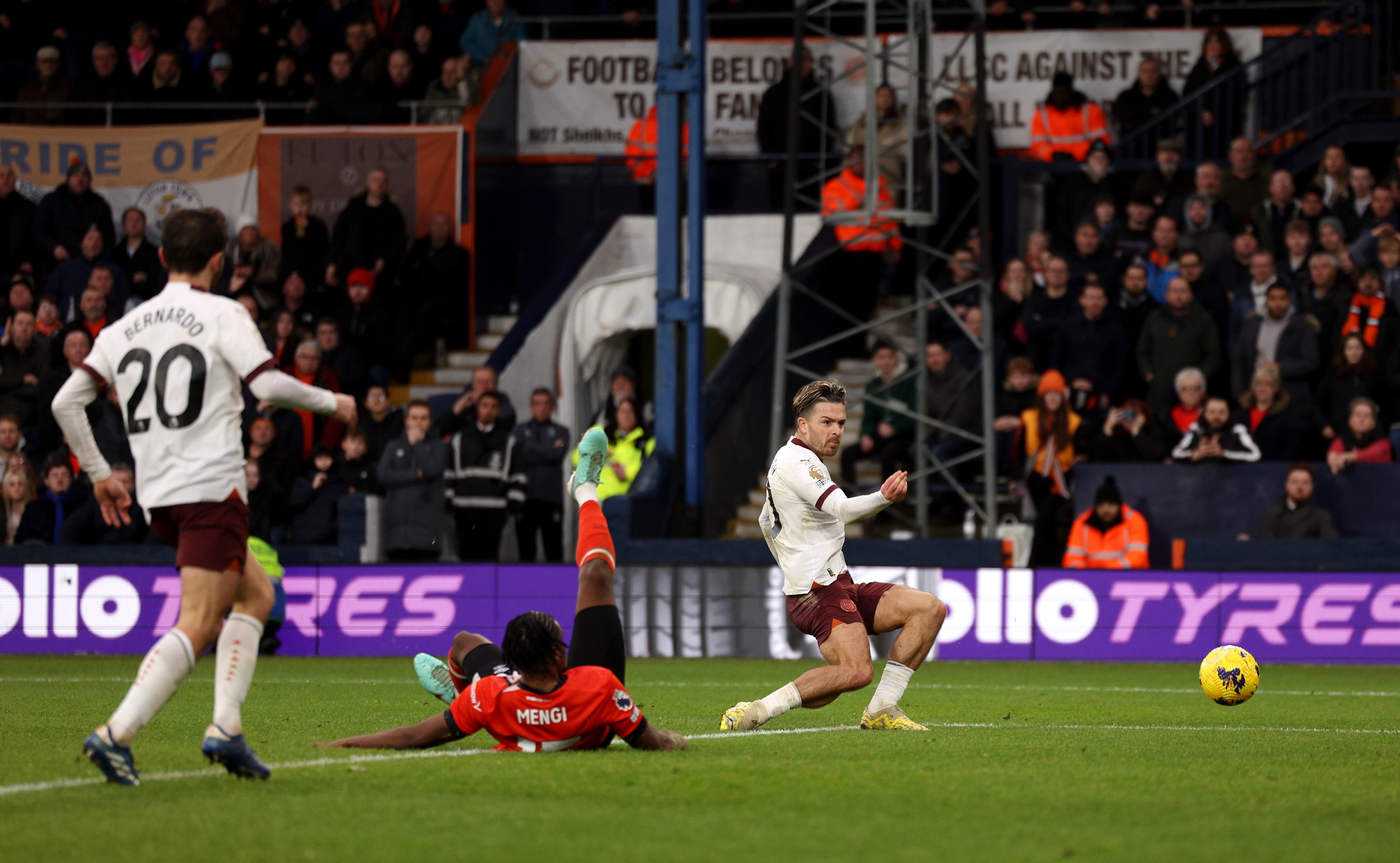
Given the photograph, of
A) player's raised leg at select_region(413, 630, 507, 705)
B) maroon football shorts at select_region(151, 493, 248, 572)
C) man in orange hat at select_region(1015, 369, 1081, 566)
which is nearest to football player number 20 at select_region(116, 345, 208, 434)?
maroon football shorts at select_region(151, 493, 248, 572)

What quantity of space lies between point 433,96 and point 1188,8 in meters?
9.88

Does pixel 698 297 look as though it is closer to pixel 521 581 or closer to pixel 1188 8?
pixel 521 581

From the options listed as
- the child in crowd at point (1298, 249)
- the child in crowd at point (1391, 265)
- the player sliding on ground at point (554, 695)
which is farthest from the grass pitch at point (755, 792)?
the child in crowd at point (1298, 249)

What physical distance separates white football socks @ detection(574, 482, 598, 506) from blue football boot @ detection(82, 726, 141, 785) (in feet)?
9.27

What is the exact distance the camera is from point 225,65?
76.5 ft

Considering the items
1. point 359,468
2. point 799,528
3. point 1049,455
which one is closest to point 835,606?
point 799,528

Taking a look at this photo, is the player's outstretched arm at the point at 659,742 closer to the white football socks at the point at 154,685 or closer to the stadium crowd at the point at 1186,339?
the white football socks at the point at 154,685

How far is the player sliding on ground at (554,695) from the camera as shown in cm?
695

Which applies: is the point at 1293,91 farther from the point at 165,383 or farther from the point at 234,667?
the point at 234,667

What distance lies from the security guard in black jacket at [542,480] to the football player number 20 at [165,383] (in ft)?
35.7

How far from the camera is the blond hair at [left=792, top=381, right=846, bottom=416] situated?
27.9 feet

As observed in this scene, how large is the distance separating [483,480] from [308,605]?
6.76 ft

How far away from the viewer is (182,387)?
6.26m

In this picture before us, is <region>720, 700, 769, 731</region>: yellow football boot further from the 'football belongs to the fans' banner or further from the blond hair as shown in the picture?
the 'football belongs to the fans' banner
